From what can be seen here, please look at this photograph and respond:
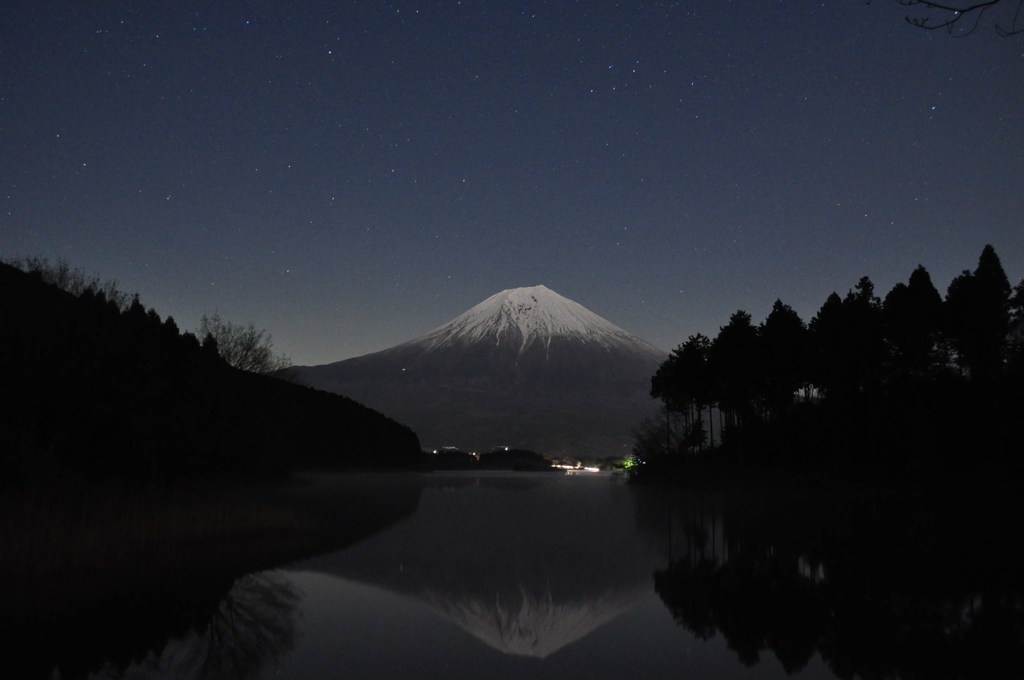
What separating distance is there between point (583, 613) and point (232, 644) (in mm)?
4774

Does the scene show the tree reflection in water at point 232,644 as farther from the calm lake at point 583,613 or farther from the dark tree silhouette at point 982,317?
the dark tree silhouette at point 982,317

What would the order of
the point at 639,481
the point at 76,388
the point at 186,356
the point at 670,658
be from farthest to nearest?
the point at 639,481 < the point at 186,356 < the point at 76,388 < the point at 670,658

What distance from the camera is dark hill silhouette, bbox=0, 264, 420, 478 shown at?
25.2m

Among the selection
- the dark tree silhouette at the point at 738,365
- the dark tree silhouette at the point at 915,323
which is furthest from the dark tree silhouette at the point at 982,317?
the dark tree silhouette at the point at 738,365

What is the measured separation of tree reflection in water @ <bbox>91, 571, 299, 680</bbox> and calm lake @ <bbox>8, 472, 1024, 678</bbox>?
0.04 meters

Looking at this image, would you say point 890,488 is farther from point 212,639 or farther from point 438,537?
→ point 212,639

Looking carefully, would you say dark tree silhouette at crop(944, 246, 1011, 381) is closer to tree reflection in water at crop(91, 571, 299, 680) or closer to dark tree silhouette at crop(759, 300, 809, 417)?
dark tree silhouette at crop(759, 300, 809, 417)

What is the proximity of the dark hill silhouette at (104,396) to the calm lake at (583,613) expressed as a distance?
405 inches

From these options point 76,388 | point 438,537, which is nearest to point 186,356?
point 76,388

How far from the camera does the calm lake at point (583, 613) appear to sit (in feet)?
29.3

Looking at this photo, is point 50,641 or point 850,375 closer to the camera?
point 50,641

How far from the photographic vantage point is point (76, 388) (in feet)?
96.2

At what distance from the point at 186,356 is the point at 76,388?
65.7 ft

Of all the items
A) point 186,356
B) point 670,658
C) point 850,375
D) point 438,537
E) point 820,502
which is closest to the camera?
point 670,658
